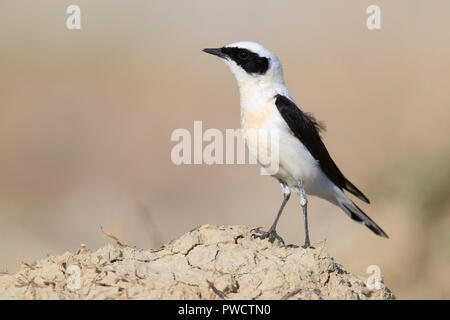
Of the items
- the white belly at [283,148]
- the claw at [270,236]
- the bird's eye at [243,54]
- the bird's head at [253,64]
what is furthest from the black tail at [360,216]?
the bird's eye at [243,54]

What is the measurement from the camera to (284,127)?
24.3 feet

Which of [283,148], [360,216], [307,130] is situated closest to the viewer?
[283,148]

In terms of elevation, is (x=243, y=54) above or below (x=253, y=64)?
above

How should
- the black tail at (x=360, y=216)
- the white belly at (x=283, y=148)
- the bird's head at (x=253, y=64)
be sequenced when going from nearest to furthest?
the white belly at (x=283, y=148) → the bird's head at (x=253, y=64) → the black tail at (x=360, y=216)

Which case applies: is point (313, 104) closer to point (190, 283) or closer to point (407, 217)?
point (407, 217)

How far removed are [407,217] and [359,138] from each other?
4.88m

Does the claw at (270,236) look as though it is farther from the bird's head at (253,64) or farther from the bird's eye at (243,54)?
the bird's eye at (243,54)

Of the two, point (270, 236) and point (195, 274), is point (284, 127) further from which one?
point (195, 274)

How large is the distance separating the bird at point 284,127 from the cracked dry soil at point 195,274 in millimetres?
958

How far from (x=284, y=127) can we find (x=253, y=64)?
0.82 meters

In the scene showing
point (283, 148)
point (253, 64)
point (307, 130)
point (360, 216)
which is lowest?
point (360, 216)

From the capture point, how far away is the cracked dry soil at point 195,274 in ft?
17.6

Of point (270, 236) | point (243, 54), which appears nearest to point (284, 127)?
point (243, 54)

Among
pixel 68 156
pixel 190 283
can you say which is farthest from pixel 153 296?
pixel 68 156
